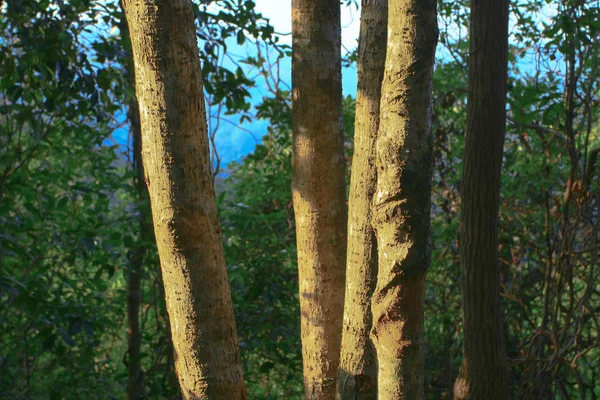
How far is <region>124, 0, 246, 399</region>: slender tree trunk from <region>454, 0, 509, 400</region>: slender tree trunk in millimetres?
1660

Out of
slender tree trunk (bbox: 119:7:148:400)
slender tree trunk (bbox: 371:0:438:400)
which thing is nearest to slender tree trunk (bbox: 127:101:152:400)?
slender tree trunk (bbox: 119:7:148:400)

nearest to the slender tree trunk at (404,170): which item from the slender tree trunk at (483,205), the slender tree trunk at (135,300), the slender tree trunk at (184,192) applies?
the slender tree trunk at (184,192)

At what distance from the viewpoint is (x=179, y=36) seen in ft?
5.49

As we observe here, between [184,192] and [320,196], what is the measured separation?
593 mm

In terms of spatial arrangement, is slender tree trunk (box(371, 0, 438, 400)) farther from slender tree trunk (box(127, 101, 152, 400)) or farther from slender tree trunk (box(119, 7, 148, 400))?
slender tree trunk (box(127, 101, 152, 400))

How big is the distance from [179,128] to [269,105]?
9.34ft

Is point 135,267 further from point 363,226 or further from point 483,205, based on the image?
point 363,226

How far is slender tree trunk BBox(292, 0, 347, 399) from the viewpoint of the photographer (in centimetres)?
218

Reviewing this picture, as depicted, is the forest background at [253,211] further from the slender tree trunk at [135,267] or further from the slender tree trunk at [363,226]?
the slender tree trunk at [363,226]

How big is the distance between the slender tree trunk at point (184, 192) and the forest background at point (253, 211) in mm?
1637

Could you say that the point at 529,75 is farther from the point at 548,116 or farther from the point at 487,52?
the point at 487,52

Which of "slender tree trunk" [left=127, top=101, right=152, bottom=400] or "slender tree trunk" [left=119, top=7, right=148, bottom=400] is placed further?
"slender tree trunk" [left=127, top=101, right=152, bottom=400]

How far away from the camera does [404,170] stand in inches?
58.9

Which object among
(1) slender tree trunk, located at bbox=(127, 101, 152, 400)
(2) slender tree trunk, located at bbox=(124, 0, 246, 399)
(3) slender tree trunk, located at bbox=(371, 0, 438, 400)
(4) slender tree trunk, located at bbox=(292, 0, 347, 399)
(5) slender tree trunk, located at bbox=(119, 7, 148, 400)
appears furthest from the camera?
(1) slender tree trunk, located at bbox=(127, 101, 152, 400)
